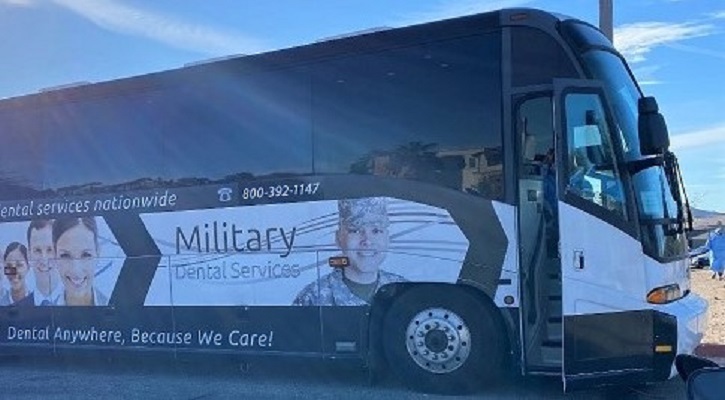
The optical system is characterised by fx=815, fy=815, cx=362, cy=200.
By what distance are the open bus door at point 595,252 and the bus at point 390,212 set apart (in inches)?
0.7

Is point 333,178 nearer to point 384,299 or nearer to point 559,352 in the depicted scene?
point 384,299

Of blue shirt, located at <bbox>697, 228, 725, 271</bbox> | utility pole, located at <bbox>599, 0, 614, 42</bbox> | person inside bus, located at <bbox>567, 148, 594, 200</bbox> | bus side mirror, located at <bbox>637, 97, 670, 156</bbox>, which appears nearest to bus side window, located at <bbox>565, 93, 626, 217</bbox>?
person inside bus, located at <bbox>567, 148, 594, 200</bbox>

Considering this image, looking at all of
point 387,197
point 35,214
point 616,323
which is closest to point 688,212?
point 616,323

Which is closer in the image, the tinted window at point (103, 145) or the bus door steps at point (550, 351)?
the bus door steps at point (550, 351)

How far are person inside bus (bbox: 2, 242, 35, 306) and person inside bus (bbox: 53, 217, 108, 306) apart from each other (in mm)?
585

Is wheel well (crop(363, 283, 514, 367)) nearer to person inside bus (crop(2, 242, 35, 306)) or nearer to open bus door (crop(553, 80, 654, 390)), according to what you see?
open bus door (crop(553, 80, 654, 390))

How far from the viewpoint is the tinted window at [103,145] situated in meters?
9.62

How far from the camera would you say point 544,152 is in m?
7.54

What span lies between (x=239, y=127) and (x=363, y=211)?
1858mm

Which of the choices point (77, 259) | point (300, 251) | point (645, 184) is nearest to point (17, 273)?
point (77, 259)

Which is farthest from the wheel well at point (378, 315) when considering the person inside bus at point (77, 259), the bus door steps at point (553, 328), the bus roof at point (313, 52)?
the person inside bus at point (77, 259)

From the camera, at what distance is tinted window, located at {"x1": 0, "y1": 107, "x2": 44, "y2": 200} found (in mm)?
10516

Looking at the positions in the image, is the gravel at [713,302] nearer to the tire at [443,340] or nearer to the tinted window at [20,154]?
the tire at [443,340]

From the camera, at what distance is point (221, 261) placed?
9.03 m
